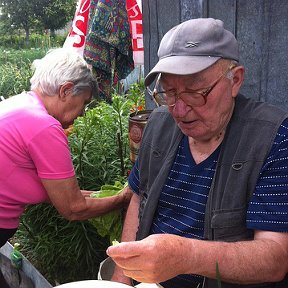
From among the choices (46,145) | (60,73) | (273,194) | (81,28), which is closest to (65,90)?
(60,73)

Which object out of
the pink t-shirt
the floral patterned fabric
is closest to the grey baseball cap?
the pink t-shirt

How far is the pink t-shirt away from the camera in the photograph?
2115 mm

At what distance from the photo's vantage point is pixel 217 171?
62.1 inches

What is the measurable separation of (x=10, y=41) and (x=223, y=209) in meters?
29.3

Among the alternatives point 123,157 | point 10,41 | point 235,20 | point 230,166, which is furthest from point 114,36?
point 10,41

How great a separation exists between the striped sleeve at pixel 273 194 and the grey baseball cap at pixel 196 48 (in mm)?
373

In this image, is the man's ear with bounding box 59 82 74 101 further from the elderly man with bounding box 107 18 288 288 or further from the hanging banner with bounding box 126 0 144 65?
the hanging banner with bounding box 126 0 144 65

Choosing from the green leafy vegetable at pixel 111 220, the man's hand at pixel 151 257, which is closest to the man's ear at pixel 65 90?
the green leafy vegetable at pixel 111 220

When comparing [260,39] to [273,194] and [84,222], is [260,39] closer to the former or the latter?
[273,194]

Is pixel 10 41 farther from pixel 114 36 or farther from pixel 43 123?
pixel 43 123

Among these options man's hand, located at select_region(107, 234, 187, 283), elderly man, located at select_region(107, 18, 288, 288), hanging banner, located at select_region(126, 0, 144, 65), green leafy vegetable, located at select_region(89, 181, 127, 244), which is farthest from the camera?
hanging banner, located at select_region(126, 0, 144, 65)

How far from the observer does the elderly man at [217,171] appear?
1362 millimetres

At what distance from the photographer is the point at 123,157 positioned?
3064 mm

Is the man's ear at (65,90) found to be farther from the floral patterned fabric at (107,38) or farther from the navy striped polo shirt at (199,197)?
the floral patterned fabric at (107,38)
